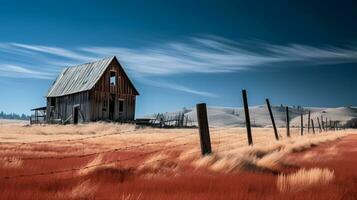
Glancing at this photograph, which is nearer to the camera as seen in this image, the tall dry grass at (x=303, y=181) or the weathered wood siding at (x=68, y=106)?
the tall dry grass at (x=303, y=181)

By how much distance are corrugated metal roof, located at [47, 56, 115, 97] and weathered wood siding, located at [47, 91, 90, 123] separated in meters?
0.59

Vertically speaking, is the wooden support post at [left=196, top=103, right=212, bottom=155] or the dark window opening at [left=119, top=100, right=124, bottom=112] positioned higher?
the dark window opening at [left=119, top=100, right=124, bottom=112]

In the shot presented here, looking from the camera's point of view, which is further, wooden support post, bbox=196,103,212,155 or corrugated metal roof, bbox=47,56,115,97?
corrugated metal roof, bbox=47,56,115,97

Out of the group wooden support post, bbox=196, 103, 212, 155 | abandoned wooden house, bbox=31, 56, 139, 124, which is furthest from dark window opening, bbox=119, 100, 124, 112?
wooden support post, bbox=196, 103, 212, 155

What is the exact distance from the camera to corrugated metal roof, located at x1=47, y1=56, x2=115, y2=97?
1671 inches

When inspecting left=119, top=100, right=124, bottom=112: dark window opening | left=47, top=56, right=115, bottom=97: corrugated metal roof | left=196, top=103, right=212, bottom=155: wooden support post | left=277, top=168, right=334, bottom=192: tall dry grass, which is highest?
left=47, top=56, right=115, bottom=97: corrugated metal roof

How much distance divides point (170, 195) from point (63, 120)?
41.6m

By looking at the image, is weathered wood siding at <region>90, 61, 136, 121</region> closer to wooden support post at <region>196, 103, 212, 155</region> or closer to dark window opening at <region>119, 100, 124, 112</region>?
dark window opening at <region>119, 100, 124, 112</region>

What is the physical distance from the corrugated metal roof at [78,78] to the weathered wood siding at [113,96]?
0.61 meters

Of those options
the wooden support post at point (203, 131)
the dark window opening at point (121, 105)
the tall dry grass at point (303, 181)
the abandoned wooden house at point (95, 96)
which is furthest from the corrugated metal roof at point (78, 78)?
the tall dry grass at point (303, 181)

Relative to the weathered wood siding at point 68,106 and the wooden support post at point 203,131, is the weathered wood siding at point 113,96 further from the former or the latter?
the wooden support post at point 203,131

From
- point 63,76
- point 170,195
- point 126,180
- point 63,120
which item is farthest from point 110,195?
point 63,76

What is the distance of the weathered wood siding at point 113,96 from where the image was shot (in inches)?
1634

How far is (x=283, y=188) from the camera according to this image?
5285mm
